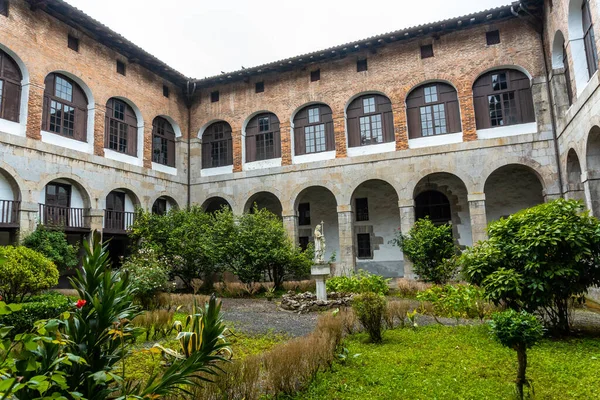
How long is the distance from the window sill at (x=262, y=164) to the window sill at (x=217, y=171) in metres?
0.86

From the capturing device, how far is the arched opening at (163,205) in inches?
763

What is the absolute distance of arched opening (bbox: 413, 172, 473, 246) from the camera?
1850cm

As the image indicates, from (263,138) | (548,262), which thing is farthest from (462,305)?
(263,138)

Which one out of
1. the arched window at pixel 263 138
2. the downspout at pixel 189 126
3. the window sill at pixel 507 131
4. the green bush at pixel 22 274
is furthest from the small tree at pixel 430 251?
the green bush at pixel 22 274

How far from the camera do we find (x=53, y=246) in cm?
1322

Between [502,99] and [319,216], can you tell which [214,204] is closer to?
[319,216]

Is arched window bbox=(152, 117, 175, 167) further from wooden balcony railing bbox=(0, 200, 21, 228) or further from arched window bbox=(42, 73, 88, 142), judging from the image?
wooden balcony railing bbox=(0, 200, 21, 228)

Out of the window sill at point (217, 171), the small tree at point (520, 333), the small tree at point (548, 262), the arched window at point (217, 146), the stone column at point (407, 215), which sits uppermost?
the arched window at point (217, 146)

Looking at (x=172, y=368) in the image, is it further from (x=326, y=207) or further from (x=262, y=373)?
(x=326, y=207)

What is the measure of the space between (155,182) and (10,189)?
602 centimetres

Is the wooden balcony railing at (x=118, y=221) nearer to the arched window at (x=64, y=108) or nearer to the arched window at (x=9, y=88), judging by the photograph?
the arched window at (x=64, y=108)

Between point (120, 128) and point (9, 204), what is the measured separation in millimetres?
5683

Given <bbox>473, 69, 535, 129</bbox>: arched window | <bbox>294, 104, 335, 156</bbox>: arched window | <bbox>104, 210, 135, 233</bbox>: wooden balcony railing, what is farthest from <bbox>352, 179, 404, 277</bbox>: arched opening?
<bbox>104, 210, 135, 233</bbox>: wooden balcony railing

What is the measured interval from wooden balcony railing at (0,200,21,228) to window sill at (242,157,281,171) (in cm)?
952
